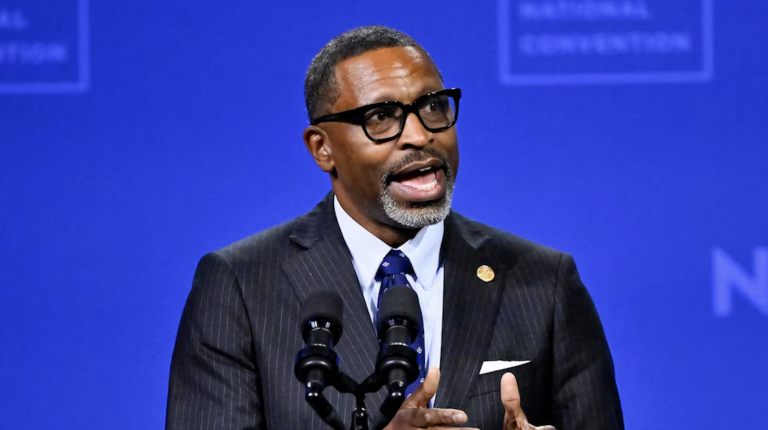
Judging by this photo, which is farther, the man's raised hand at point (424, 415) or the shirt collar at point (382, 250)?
the shirt collar at point (382, 250)

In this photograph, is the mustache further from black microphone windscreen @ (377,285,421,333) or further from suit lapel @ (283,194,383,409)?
black microphone windscreen @ (377,285,421,333)

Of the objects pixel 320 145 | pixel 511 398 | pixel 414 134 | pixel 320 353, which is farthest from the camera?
pixel 320 145

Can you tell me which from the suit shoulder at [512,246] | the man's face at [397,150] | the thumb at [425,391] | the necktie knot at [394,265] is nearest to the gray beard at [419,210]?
the man's face at [397,150]

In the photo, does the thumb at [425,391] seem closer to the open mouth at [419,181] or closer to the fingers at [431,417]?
the fingers at [431,417]

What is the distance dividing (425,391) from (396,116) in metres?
0.68

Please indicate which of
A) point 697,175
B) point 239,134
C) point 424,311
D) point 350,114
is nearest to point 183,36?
point 239,134

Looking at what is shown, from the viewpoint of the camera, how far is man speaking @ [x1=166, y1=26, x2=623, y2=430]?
8.13 feet

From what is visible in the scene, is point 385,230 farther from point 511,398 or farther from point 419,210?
point 511,398

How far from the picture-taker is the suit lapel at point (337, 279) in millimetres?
2484

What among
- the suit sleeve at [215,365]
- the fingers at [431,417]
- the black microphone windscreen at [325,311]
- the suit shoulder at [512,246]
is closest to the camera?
the black microphone windscreen at [325,311]

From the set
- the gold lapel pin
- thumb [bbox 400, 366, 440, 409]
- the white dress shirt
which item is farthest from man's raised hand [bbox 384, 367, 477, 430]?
the gold lapel pin

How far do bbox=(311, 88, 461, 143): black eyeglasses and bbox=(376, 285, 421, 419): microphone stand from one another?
62 centimetres

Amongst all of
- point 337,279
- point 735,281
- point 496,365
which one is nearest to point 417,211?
point 337,279

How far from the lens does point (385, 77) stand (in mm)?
2518
